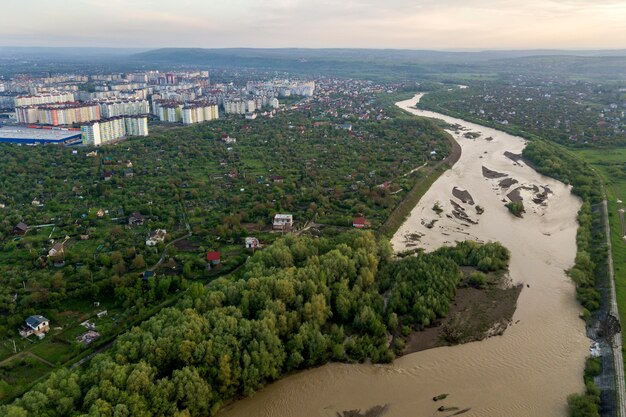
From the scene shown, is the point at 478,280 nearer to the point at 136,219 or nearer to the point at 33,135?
the point at 136,219

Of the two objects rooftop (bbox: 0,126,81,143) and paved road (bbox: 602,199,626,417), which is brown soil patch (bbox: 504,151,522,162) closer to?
paved road (bbox: 602,199,626,417)

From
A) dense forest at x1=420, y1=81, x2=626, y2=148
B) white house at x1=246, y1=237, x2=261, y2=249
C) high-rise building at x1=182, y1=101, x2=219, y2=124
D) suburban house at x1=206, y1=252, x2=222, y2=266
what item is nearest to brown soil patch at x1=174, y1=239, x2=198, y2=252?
suburban house at x1=206, y1=252, x2=222, y2=266

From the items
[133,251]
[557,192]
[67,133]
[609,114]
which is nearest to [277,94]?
[67,133]

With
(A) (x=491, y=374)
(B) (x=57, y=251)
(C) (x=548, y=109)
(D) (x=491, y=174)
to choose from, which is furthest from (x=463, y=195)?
(C) (x=548, y=109)

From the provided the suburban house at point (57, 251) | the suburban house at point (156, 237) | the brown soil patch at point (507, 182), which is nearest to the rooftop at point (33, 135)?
the suburban house at point (57, 251)

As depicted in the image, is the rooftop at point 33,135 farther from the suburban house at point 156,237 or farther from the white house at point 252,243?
the white house at point 252,243
